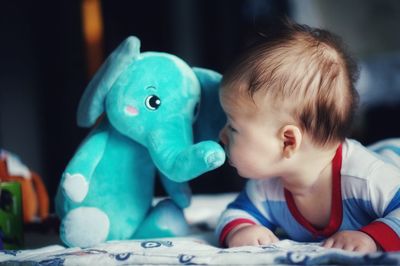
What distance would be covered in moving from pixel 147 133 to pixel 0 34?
6.21 ft

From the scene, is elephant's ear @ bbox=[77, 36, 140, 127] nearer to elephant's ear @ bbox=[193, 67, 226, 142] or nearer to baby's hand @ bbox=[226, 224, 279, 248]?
elephant's ear @ bbox=[193, 67, 226, 142]

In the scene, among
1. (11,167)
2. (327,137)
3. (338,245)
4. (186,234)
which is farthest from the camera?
(11,167)

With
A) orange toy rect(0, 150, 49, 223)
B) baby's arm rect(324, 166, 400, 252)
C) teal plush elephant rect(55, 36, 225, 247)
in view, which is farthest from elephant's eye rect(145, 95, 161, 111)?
orange toy rect(0, 150, 49, 223)

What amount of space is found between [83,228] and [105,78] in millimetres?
262

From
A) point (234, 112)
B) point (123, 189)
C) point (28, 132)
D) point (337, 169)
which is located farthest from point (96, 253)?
point (28, 132)

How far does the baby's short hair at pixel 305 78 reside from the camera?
87 centimetres

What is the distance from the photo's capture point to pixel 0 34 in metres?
A: 2.58

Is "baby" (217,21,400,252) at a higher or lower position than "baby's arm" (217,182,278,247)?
higher

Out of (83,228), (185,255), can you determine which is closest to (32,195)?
(83,228)

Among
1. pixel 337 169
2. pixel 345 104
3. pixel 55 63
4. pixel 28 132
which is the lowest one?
pixel 28 132

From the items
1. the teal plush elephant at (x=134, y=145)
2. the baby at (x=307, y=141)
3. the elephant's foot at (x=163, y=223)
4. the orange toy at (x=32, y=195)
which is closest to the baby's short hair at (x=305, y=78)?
the baby at (x=307, y=141)

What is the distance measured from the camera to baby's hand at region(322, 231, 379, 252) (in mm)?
784

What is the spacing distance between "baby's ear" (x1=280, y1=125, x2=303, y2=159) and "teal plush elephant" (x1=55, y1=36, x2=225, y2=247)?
0.50ft

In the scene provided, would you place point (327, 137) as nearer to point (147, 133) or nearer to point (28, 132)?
point (147, 133)
